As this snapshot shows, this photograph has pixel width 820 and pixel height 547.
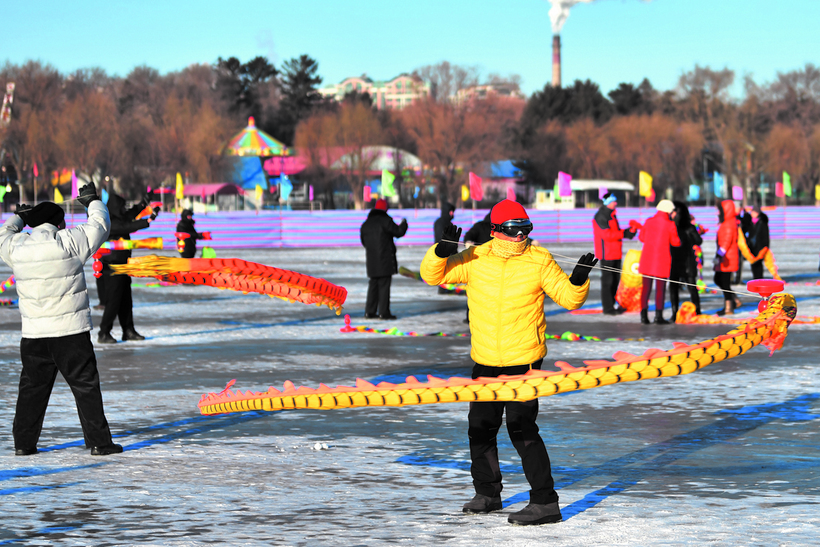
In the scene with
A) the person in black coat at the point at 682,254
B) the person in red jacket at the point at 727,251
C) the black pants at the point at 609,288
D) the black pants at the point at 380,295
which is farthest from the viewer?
the black pants at the point at 609,288

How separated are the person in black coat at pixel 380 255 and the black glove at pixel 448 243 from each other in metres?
9.52

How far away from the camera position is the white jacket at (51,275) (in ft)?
22.0

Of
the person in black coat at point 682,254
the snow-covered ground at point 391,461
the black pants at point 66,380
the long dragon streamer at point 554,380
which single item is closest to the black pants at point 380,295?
the snow-covered ground at point 391,461

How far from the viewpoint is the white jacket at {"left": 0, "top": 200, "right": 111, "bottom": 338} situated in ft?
22.0

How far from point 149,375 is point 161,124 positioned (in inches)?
3151

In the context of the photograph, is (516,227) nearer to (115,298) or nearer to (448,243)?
(448,243)

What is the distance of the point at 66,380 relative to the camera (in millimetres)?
6746

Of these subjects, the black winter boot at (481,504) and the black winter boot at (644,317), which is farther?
the black winter boot at (644,317)

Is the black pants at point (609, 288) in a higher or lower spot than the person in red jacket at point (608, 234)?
lower

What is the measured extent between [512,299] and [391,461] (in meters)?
1.88

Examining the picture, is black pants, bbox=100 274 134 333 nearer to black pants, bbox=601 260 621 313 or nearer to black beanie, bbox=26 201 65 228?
black beanie, bbox=26 201 65 228

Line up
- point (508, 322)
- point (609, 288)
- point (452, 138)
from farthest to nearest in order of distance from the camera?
point (452, 138) < point (609, 288) < point (508, 322)

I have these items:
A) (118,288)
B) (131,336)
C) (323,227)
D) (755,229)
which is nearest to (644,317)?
(755,229)

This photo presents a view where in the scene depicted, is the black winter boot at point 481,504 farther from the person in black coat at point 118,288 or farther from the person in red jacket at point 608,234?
the person in red jacket at point 608,234
